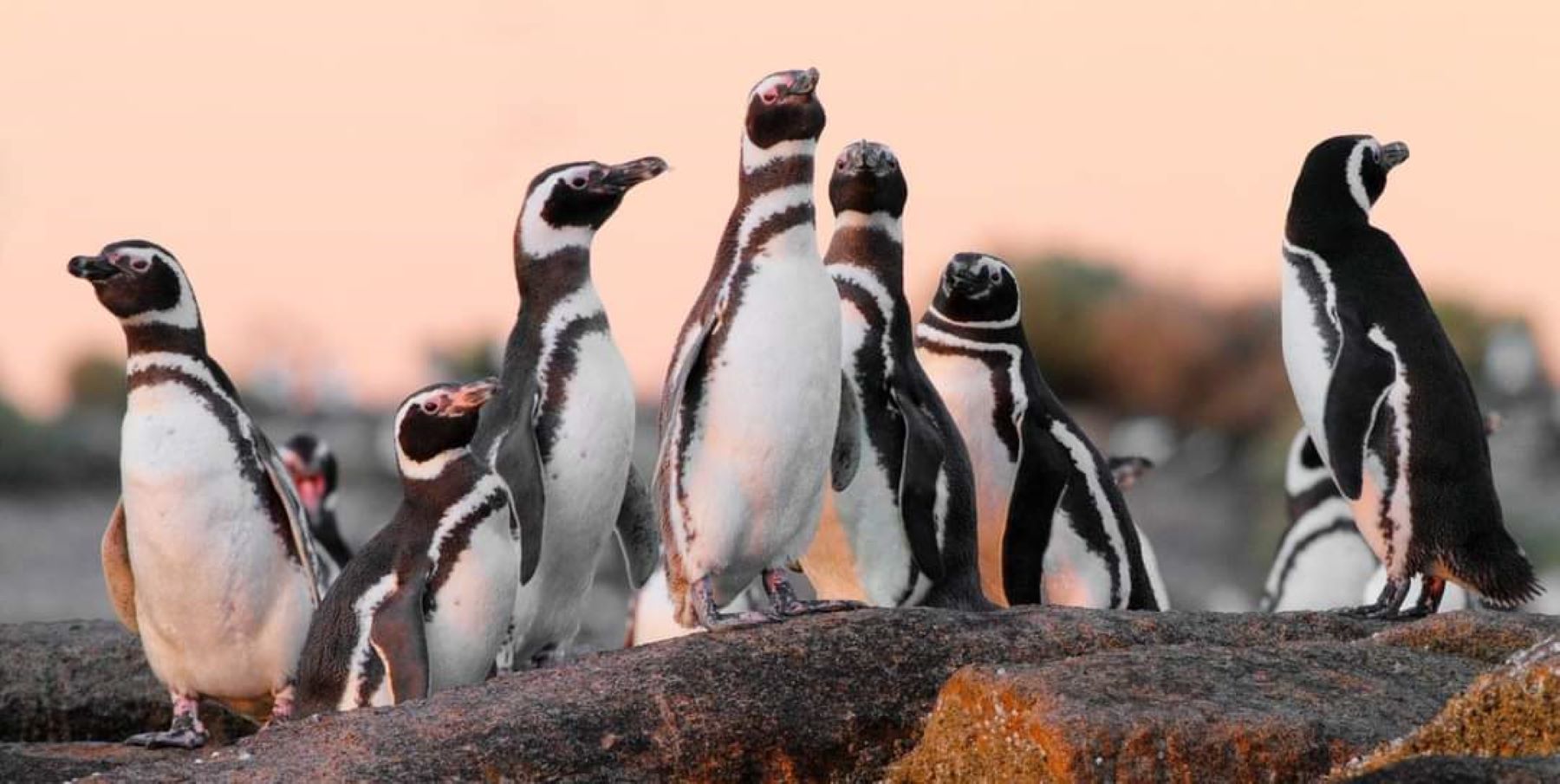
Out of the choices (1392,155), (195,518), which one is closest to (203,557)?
(195,518)

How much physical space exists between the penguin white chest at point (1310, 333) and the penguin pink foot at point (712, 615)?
2.11 meters

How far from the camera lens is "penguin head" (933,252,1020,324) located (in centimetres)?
884

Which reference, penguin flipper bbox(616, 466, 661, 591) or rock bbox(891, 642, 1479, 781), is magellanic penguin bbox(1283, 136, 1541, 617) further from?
penguin flipper bbox(616, 466, 661, 591)

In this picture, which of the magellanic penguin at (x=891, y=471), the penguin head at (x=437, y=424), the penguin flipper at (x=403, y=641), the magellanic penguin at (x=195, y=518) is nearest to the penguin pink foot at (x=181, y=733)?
the magellanic penguin at (x=195, y=518)

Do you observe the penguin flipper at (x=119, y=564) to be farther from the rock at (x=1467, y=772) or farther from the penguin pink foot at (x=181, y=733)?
the rock at (x=1467, y=772)

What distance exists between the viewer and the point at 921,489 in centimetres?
782

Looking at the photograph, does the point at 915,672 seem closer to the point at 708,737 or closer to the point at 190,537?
the point at 708,737

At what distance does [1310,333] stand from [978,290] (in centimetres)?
131

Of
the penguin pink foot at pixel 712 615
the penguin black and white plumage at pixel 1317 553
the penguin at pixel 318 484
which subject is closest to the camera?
the penguin pink foot at pixel 712 615

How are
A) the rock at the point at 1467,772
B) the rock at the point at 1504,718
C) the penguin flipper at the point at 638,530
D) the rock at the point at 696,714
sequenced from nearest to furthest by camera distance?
1. the rock at the point at 1467,772
2. the rock at the point at 1504,718
3. the rock at the point at 696,714
4. the penguin flipper at the point at 638,530

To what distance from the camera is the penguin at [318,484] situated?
1177 cm

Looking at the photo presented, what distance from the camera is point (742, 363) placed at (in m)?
7.05

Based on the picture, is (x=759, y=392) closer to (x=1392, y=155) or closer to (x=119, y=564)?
(x=119, y=564)

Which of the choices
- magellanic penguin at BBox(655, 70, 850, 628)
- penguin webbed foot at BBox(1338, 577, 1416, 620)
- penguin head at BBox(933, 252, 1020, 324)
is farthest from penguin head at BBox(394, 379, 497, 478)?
penguin webbed foot at BBox(1338, 577, 1416, 620)
